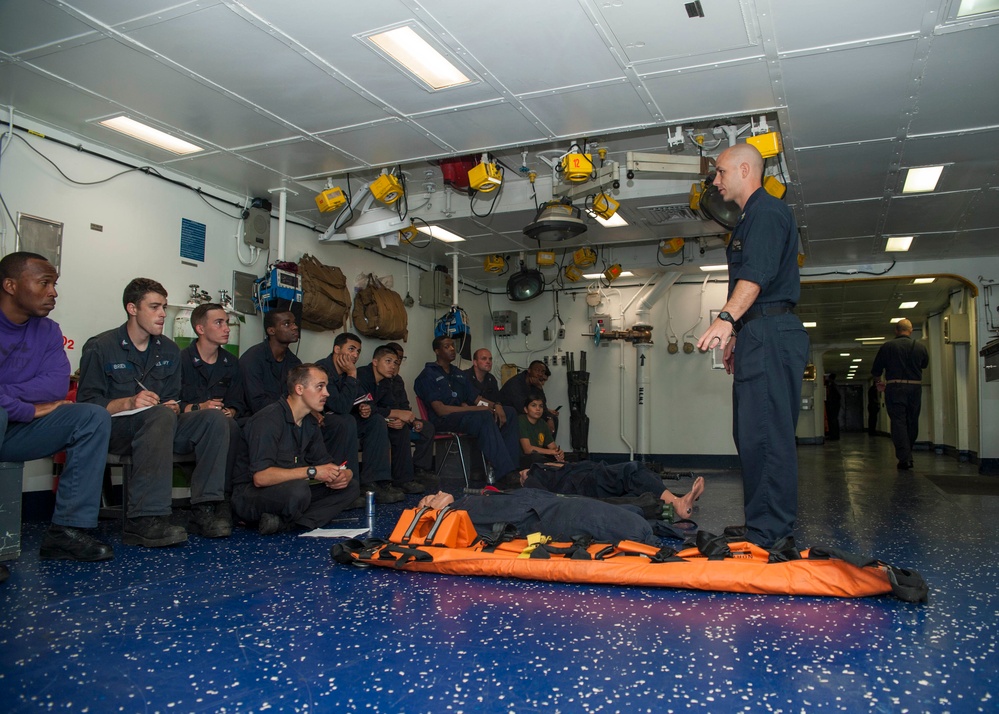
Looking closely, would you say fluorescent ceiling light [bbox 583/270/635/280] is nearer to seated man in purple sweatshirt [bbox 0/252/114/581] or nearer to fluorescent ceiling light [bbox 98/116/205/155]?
fluorescent ceiling light [bbox 98/116/205/155]

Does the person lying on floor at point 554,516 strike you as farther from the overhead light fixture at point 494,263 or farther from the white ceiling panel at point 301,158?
the overhead light fixture at point 494,263

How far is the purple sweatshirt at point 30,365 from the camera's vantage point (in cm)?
302

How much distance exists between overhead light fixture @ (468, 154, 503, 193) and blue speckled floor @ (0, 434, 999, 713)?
11.0ft

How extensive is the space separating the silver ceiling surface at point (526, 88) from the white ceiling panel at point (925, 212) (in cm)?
5

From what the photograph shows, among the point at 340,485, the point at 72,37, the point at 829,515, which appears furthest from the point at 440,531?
the point at 72,37

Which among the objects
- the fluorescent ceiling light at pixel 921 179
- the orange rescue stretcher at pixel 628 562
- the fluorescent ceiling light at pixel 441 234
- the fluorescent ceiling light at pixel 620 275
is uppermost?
the fluorescent ceiling light at pixel 921 179

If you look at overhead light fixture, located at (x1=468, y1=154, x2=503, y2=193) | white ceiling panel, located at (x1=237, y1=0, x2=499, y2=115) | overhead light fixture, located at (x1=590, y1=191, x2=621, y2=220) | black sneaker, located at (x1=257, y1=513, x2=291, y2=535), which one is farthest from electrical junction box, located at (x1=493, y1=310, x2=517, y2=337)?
black sneaker, located at (x1=257, y1=513, x2=291, y2=535)

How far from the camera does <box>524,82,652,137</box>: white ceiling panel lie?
4379 millimetres

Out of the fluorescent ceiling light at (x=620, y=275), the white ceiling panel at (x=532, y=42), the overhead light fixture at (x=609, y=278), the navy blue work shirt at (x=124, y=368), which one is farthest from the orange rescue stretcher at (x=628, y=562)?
the fluorescent ceiling light at (x=620, y=275)

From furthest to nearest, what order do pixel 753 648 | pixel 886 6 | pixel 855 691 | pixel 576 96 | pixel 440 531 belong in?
pixel 576 96 → pixel 886 6 → pixel 440 531 → pixel 753 648 → pixel 855 691

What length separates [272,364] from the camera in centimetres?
541

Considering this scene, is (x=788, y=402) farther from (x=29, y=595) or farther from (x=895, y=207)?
(x=895, y=207)

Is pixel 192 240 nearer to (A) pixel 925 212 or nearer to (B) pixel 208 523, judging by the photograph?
(B) pixel 208 523

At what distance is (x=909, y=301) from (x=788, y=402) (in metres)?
11.0
